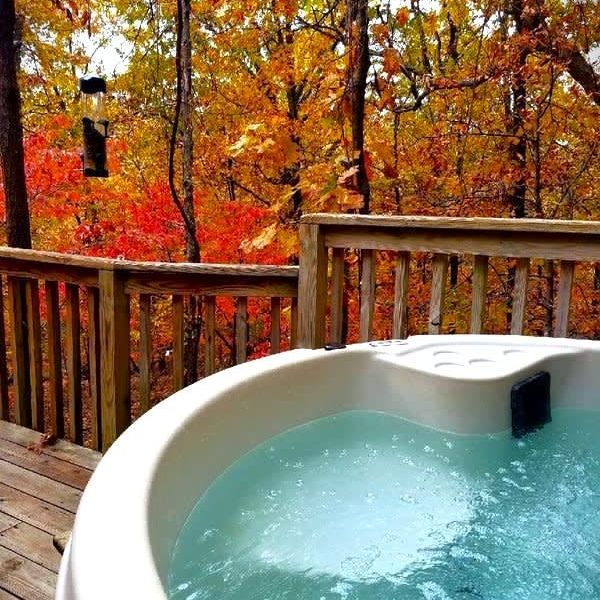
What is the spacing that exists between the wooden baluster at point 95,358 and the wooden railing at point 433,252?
78 centimetres

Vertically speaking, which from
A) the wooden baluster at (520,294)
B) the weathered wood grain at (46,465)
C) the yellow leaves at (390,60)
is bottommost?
the weathered wood grain at (46,465)

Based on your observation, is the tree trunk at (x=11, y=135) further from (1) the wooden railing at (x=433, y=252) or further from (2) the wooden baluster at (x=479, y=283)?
(2) the wooden baluster at (x=479, y=283)

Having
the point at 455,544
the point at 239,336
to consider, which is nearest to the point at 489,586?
the point at 455,544

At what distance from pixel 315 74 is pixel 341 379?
5.04 metres

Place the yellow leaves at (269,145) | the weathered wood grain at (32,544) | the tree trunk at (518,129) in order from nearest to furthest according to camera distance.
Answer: the weathered wood grain at (32,544)
the yellow leaves at (269,145)
the tree trunk at (518,129)

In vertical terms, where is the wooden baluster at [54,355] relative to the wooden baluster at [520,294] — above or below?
below

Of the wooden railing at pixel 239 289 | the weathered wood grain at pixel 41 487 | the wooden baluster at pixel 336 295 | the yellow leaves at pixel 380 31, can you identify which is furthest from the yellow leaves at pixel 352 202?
the weathered wood grain at pixel 41 487

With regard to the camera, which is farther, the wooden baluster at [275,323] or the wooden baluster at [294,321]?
the wooden baluster at [294,321]

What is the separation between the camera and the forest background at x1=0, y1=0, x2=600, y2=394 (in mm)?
4258

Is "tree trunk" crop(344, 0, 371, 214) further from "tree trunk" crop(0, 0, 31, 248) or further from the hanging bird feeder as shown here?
"tree trunk" crop(0, 0, 31, 248)

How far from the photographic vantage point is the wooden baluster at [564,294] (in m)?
2.07

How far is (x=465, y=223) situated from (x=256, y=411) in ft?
3.44

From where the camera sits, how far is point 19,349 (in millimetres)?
2459

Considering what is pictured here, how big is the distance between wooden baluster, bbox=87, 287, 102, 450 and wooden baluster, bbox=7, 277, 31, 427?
419 millimetres
